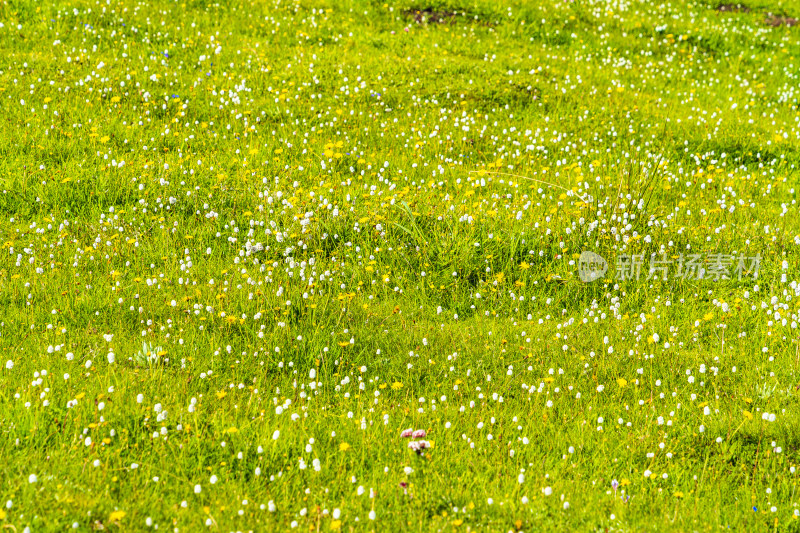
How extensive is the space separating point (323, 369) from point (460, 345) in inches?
48.6

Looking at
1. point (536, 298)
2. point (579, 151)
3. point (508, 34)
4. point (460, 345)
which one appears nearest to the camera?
point (460, 345)

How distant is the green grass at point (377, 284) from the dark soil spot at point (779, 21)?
3.69 metres

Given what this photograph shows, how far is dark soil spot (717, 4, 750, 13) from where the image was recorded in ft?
57.1

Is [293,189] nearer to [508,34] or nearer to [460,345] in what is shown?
[460,345]

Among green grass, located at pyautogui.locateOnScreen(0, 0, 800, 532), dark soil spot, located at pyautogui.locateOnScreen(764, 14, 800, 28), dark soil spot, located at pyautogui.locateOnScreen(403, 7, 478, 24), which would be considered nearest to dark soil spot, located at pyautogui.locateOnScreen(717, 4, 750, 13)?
dark soil spot, located at pyautogui.locateOnScreen(764, 14, 800, 28)

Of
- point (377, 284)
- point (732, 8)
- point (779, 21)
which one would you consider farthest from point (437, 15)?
point (377, 284)

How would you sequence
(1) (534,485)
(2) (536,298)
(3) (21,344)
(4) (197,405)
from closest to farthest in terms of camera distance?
(1) (534,485)
(4) (197,405)
(3) (21,344)
(2) (536,298)

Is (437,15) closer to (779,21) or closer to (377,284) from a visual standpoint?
(779,21)

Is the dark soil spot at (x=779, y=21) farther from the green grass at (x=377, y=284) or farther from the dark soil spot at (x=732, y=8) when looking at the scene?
the green grass at (x=377, y=284)

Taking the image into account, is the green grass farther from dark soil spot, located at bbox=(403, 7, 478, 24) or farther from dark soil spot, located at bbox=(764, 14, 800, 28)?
dark soil spot, located at bbox=(764, 14, 800, 28)

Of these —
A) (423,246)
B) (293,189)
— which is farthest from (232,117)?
(423,246)

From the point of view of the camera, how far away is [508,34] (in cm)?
1466

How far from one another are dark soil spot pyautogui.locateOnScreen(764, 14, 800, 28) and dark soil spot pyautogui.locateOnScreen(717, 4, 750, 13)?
0.67 metres

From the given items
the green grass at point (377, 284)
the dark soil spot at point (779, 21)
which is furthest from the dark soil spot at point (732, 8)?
the green grass at point (377, 284)
